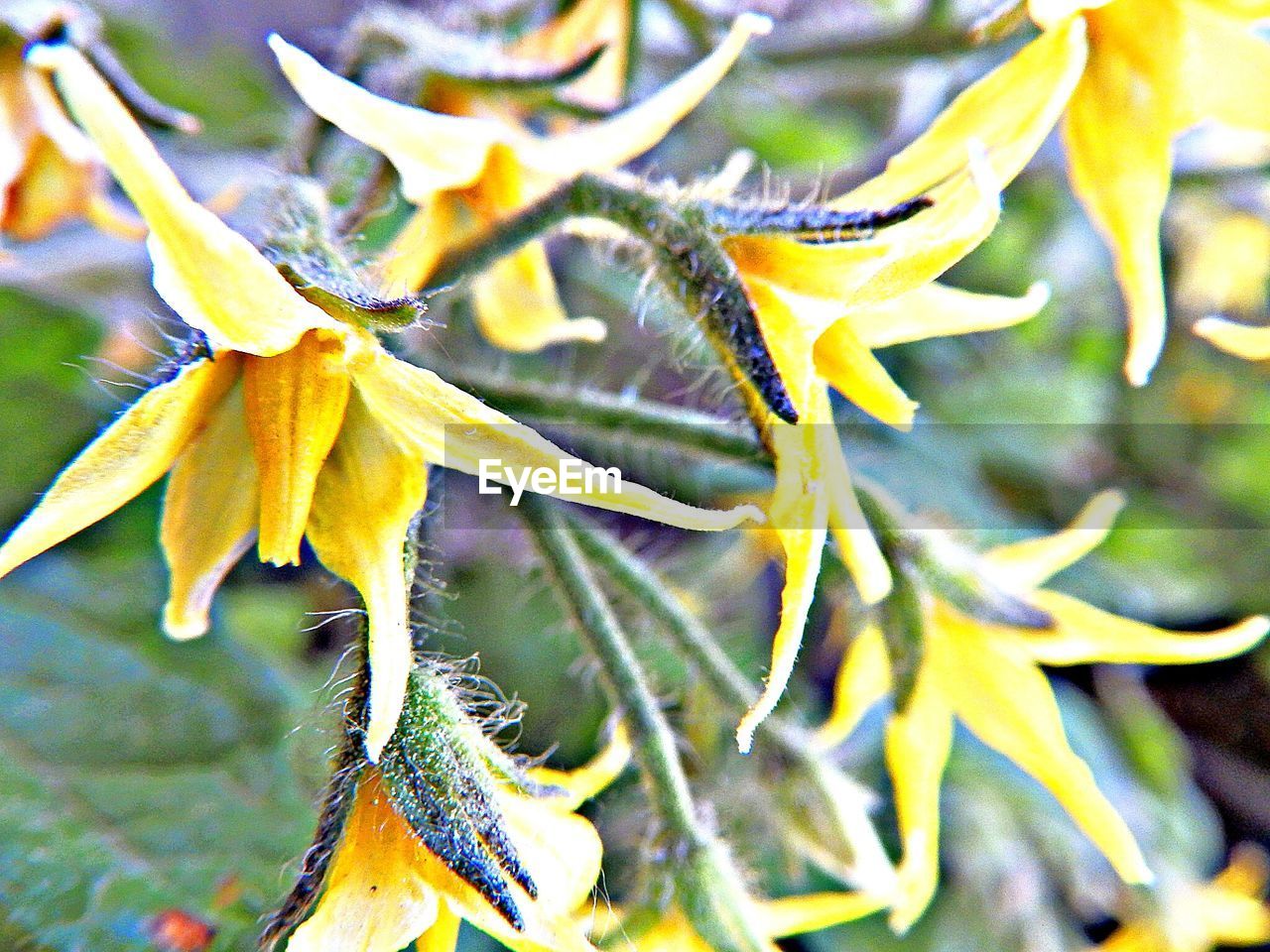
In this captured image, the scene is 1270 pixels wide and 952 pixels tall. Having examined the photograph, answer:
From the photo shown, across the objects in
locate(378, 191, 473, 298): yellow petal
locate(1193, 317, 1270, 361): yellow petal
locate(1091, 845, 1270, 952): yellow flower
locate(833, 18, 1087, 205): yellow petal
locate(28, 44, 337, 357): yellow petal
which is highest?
locate(28, 44, 337, 357): yellow petal

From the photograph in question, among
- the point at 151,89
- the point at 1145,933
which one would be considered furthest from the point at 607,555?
the point at 151,89

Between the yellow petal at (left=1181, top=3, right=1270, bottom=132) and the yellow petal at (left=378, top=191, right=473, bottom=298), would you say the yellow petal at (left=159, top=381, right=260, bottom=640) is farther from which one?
the yellow petal at (left=1181, top=3, right=1270, bottom=132)

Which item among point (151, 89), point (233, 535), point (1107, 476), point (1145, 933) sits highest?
point (233, 535)

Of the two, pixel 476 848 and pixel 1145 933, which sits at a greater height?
pixel 476 848

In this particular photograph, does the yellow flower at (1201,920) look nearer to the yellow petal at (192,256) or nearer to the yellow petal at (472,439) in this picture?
the yellow petal at (472,439)

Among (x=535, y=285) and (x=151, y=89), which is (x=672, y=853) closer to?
(x=535, y=285)

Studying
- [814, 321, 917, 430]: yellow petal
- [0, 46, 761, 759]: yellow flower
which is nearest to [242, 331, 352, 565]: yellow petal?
[0, 46, 761, 759]: yellow flower

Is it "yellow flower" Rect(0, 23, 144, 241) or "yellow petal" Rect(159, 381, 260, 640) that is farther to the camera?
"yellow flower" Rect(0, 23, 144, 241)

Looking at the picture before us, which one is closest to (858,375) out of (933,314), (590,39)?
(933,314)
